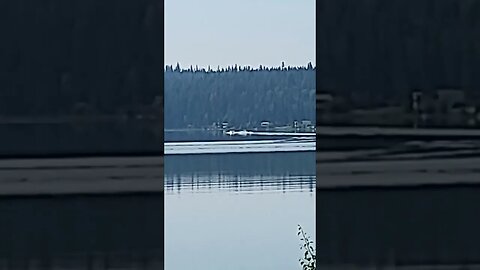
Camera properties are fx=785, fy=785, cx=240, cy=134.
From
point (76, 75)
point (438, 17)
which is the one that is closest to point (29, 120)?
point (76, 75)

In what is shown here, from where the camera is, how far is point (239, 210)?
5.46 metres

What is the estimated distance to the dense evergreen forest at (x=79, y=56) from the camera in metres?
1.45

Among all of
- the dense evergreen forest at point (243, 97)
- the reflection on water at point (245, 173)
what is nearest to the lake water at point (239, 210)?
the reflection on water at point (245, 173)

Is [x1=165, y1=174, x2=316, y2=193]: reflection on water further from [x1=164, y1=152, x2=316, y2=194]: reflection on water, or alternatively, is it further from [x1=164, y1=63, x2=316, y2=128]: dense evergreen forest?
[x1=164, y1=63, x2=316, y2=128]: dense evergreen forest

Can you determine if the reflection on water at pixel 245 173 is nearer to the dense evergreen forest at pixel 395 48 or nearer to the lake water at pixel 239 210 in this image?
the lake water at pixel 239 210

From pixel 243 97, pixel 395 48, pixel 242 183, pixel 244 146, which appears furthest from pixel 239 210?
pixel 395 48

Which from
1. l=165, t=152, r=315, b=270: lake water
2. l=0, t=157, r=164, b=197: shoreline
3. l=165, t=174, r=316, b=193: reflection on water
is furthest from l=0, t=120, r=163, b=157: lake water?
l=165, t=174, r=316, b=193: reflection on water

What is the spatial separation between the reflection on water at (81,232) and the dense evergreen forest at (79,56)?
0.57 feet

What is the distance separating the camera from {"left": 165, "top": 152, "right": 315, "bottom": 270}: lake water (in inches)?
172

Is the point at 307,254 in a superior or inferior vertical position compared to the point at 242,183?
inferior

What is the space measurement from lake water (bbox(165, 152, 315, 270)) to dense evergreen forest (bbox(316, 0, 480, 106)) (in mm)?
2295

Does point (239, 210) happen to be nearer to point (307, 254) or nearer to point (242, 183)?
point (242, 183)

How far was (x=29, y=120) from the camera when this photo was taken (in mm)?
1457

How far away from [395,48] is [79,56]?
0.62m
